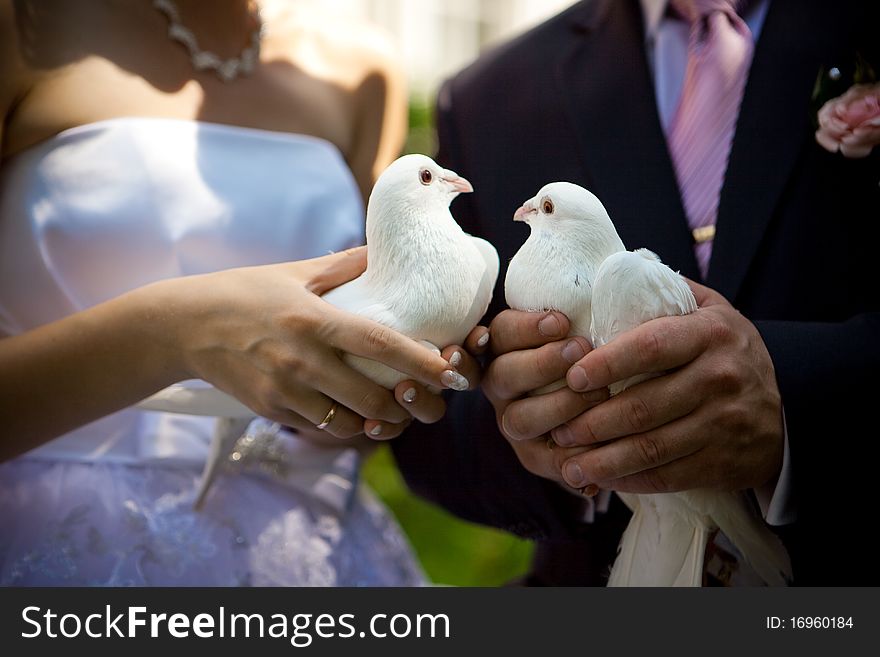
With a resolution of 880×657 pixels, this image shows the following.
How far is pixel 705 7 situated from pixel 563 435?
432 millimetres

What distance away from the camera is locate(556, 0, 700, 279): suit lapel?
28.3 inches

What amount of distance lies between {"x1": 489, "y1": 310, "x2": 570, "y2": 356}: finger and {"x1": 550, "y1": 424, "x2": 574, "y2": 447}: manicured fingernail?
7 centimetres

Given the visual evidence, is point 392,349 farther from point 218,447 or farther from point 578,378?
point 218,447

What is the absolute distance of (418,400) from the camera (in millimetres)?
633

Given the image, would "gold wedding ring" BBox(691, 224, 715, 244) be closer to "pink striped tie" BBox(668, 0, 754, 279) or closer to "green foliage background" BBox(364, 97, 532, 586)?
"pink striped tie" BBox(668, 0, 754, 279)

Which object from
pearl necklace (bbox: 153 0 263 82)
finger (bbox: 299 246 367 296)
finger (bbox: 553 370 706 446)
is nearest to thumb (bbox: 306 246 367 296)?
finger (bbox: 299 246 367 296)

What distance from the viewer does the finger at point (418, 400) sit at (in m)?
0.63

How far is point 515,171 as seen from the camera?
81 cm

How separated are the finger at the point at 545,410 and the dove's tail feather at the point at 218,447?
0.26 metres

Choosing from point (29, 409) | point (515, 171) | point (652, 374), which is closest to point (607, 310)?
point (652, 374)

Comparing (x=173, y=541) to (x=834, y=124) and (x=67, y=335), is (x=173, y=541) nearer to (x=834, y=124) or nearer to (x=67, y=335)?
(x=67, y=335)

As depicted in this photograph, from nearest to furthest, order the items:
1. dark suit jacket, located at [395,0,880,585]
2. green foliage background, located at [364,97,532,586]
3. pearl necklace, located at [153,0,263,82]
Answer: dark suit jacket, located at [395,0,880,585]
pearl necklace, located at [153,0,263,82]
green foliage background, located at [364,97,532,586]

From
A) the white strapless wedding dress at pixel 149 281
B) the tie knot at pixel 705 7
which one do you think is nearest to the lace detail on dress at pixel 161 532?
the white strapless wedding dress at pixel 149 281
